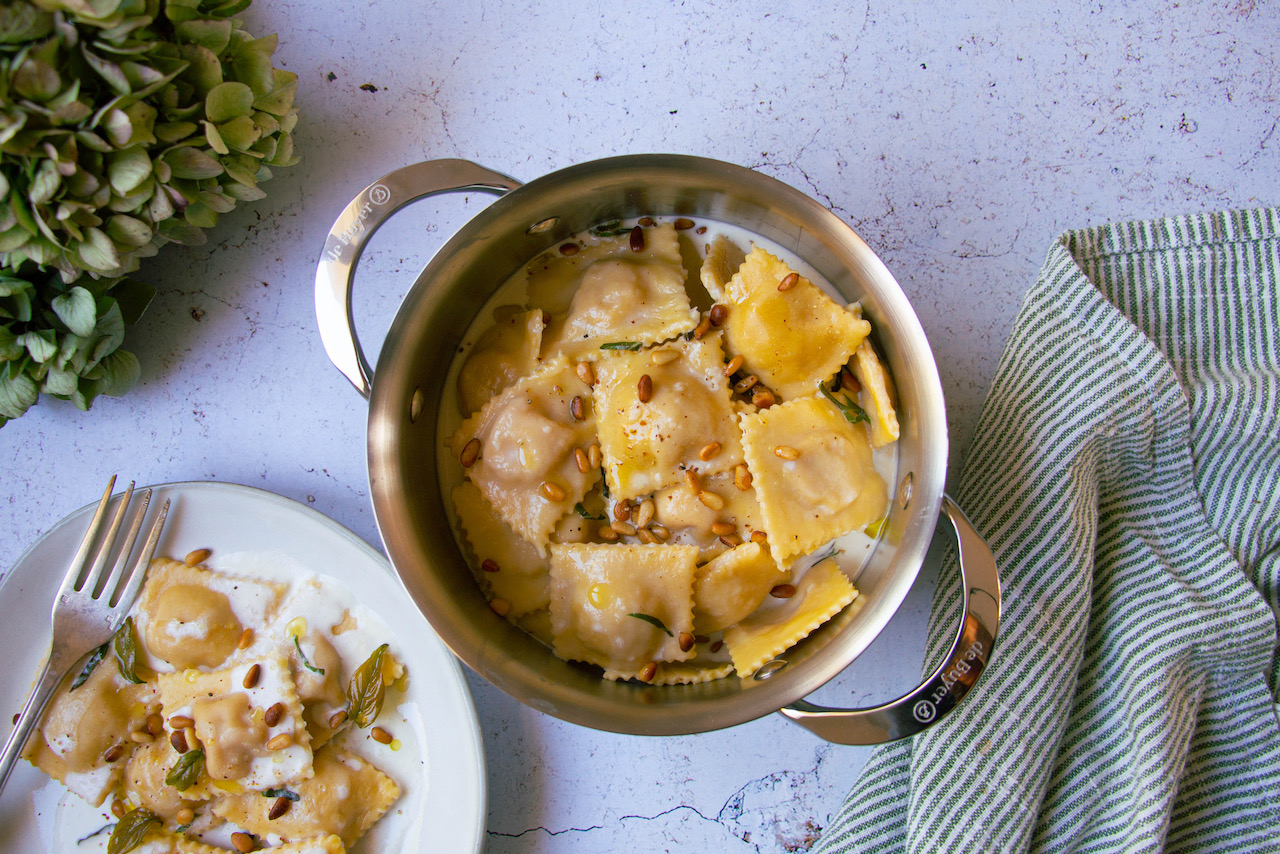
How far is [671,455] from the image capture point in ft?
6.63

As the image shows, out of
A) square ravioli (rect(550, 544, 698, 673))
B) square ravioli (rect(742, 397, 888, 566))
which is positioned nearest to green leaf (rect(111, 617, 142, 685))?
square ravioli (rect(550, 544, 698, 673))

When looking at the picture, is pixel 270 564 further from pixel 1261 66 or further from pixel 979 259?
pixel 1261 66

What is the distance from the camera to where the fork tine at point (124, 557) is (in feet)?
7.19

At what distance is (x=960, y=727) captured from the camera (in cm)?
204

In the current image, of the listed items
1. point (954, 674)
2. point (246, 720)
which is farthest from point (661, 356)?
point (246, 720)

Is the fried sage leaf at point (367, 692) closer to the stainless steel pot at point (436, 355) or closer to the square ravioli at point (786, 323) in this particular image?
the stainless steel pot at point (436, 355)

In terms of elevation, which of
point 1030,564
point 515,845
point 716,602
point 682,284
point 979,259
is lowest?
point 515,845

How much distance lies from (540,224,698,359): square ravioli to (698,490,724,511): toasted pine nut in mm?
422

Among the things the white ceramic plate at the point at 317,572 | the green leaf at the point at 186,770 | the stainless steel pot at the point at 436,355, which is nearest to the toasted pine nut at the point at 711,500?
the stainless steel pot at the point at 436,355

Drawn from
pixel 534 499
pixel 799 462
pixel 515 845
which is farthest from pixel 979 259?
pixel 515 845

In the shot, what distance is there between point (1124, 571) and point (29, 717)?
9.98 ft

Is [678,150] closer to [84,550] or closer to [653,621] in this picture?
[653,621]

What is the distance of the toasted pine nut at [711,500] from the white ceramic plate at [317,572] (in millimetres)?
817

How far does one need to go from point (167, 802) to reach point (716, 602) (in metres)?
1.64
